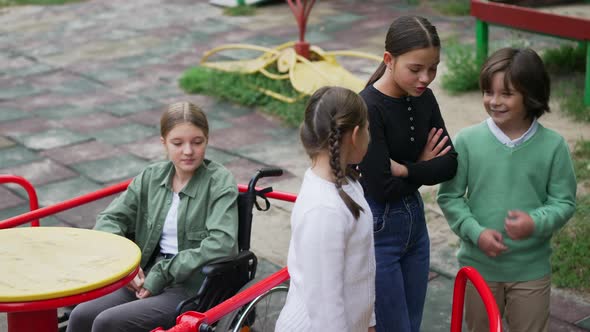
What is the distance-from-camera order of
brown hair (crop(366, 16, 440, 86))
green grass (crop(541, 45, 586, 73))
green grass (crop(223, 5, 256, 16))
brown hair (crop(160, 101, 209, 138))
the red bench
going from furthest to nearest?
green grass (crop(223, 5, 256, 16)) → green grass (crop(541, 45, 586, 73)) → the red bench → brown hair (crop(160, 101, 209, 138)) → brown hair (crop(366, 16, 440, 86))

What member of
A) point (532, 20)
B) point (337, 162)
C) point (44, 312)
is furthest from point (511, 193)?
point (532, 20)

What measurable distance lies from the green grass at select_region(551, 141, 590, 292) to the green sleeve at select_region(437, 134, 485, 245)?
54.8 inches

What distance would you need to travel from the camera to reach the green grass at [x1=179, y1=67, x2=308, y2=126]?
24.3 ft

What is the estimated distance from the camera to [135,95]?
8320mm

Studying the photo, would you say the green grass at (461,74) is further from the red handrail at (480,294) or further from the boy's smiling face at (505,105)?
the red handrail at (480,294)

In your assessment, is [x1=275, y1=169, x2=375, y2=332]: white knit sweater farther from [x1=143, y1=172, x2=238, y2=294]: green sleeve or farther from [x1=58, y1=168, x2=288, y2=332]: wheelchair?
[x1=143, y1=172, x2=238, y2=294]: green sleeve

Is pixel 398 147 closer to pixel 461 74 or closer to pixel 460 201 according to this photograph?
pixel 460 201

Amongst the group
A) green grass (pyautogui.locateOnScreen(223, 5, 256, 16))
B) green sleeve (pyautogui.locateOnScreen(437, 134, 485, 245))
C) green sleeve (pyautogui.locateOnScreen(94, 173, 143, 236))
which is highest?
green sleeve (pyautogui.locateOnScreen(437, 134, 485, 245))

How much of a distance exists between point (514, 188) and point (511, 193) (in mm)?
20

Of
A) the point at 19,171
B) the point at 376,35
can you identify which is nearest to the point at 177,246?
the point at 19,171

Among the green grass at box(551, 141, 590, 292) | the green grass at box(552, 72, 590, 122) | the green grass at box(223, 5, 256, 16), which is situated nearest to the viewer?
the green grass at box(551, 141, 590, 292)

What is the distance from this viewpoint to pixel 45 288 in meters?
2.89

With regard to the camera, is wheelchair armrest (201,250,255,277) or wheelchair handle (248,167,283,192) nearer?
wheelchair armrest (201,250,255,277)

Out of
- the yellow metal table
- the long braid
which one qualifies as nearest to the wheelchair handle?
the yellow metal table
